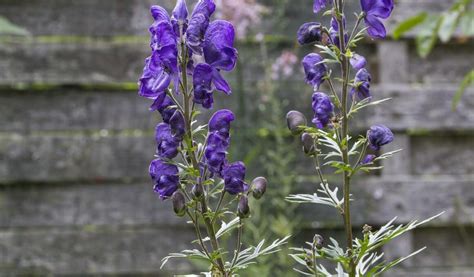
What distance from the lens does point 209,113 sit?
2.51 metres

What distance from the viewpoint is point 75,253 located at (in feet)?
8.23

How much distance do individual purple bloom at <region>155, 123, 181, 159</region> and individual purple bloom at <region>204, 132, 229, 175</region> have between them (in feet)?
0.13

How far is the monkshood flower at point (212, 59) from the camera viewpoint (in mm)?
819

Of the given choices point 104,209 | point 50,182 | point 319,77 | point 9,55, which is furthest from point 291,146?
point 319,77

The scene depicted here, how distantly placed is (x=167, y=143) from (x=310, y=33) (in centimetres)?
21

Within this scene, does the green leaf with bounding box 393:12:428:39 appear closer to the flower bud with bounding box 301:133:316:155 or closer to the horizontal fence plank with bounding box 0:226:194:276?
the flower bud with bounding box 301:133:316:155

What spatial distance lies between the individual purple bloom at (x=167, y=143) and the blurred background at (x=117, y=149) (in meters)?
1.63

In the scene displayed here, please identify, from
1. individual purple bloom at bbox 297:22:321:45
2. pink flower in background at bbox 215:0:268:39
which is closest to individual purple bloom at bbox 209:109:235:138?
individual purple bloom at bbox 297:22:321:45

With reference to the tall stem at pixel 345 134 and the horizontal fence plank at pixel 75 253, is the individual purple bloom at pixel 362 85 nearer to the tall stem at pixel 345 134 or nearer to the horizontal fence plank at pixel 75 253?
the tall stem at pixel 345 134

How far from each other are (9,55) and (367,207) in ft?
4.22

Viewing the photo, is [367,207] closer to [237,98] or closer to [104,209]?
[237,98]

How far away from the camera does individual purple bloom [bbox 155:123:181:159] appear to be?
793 mm

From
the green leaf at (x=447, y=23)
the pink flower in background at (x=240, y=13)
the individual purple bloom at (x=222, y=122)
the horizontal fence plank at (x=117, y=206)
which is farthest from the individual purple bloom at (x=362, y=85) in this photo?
the horizontal fence plank at (x=117, y=206)

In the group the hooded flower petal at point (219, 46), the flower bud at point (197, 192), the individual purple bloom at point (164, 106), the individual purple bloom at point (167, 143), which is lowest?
the flower bud at point (197, 192)
